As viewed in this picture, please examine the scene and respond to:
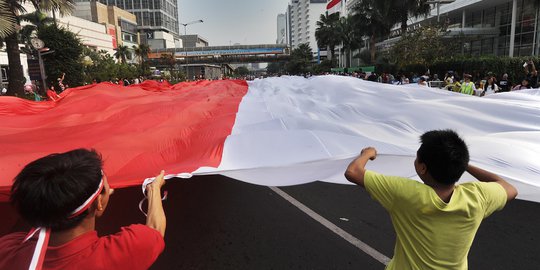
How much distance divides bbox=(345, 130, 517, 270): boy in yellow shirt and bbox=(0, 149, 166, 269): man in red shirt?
4.06 feet

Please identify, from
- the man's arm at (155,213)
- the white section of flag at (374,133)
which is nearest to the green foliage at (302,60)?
the white section of flag at (374,133)

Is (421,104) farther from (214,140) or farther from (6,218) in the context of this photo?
(6,218)

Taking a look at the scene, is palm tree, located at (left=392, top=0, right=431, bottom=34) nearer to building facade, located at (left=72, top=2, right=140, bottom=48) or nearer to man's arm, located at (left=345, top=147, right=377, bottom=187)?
man's arm, located at (left=345, top=147, right=377, bottom=187)

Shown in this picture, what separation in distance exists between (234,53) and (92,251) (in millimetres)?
120622

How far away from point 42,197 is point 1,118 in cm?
491

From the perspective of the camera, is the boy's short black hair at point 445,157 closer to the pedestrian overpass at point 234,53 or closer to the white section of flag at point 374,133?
the white section of flag at point 374,133

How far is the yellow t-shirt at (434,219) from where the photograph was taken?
1.79 metres

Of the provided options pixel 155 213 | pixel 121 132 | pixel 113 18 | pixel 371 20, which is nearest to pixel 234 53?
pixel 113 18

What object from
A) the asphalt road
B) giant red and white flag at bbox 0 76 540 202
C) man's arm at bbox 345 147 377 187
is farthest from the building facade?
man's arm at bbox 345 147 377 187

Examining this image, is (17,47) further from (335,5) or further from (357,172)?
(335,5)

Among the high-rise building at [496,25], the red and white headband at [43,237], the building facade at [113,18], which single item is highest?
the building facade at [113,18]

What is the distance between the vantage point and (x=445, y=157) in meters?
1.76

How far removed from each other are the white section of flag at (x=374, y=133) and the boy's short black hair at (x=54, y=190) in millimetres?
1460

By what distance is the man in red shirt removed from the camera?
134cm
